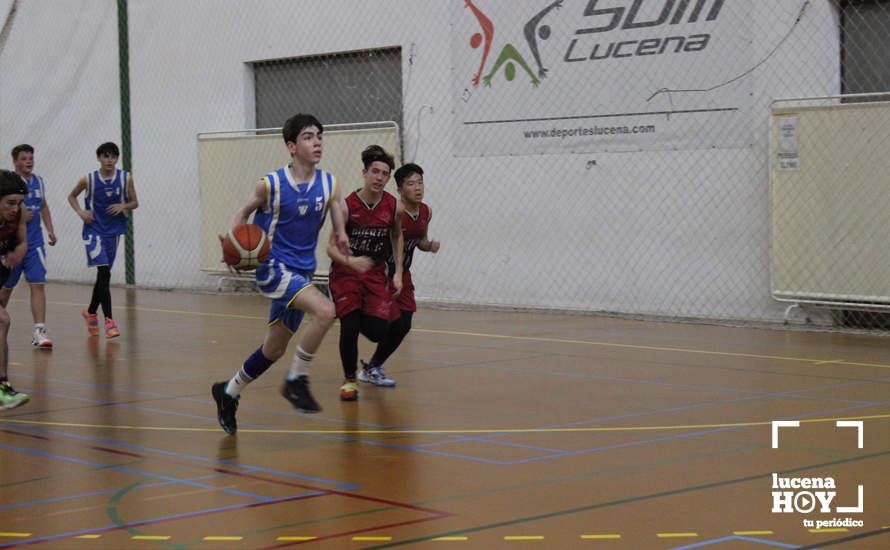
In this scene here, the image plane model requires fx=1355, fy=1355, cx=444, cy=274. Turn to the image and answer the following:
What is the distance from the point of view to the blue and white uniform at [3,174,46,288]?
40.3ft

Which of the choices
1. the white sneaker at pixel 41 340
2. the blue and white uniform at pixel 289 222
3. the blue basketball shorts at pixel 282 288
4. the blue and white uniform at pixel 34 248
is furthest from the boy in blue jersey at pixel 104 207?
the blue basketball shorts at pixel 282 288

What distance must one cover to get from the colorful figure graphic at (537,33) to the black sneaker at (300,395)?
8.73 m

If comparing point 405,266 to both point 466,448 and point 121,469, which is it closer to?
point 466,448

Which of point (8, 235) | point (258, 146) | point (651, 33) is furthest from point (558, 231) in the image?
point (8, 235)

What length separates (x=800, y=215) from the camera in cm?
1376

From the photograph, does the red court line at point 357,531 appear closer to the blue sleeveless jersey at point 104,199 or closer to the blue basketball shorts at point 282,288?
the blue basketball shorts at point 282,288

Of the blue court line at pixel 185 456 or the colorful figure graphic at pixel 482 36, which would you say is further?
the colorful figure graphic at pixel 482 36

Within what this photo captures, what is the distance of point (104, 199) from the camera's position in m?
14.4

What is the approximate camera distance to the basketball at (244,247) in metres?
7.93

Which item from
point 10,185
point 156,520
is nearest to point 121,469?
point 156,520

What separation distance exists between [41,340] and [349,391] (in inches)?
180

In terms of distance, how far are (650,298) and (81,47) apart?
12019 millimetres

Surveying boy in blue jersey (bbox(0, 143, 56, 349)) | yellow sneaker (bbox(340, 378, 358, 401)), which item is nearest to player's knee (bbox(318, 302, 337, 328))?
yellow sneaker (bbox(340, 378, 358, 401))

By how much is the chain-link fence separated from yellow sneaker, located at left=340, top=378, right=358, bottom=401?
6029mm
